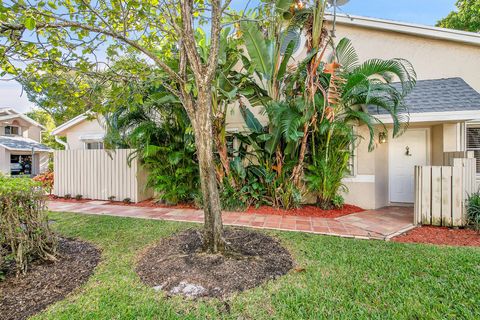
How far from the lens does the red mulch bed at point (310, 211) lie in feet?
22.0

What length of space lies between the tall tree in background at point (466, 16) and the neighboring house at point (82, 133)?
20.9m

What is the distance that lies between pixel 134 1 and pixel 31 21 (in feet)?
5.14

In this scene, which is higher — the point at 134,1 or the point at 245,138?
the point at 134,1

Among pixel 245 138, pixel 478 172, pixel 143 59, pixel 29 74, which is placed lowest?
pixel 478 172

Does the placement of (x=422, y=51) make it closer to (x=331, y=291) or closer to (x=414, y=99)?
(x=414, y=99)

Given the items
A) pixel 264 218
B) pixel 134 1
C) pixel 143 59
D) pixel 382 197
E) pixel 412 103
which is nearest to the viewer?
pixel 134 1

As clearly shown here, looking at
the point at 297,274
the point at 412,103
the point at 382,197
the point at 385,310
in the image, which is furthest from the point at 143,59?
the point at 382,197

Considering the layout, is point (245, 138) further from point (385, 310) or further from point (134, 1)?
point (385, 310)

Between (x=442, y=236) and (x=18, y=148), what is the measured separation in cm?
3084

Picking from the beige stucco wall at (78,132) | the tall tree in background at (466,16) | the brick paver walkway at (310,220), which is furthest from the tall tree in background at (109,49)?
the tall tree in background at (466,16)

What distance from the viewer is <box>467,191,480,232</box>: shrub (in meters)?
5.29

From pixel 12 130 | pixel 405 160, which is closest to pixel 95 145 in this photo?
pixel 405 160

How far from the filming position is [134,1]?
378cm

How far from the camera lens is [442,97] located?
23.0ft
